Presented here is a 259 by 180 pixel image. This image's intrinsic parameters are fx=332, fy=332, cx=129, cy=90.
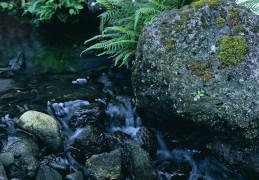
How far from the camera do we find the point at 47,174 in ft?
15.4

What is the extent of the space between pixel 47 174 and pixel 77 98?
1.71m

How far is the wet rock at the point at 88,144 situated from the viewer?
519cm

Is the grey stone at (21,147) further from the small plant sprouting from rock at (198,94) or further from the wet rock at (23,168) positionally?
the small plant sprouting from rock at (198,94)

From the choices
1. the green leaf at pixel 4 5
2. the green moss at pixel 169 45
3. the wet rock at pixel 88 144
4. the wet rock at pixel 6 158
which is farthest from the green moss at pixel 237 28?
the green leaf at pixel 4 5

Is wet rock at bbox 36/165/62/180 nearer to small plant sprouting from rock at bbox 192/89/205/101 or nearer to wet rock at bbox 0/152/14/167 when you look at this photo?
wet rock at bbox 0/152/14/167

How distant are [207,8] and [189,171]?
257cm

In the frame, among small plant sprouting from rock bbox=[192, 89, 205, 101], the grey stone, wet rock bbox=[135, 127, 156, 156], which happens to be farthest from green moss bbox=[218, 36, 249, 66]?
the grey stone

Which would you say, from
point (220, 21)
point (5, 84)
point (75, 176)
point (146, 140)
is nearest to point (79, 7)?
point (5, 84)

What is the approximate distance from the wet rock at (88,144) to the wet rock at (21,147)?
61 cm

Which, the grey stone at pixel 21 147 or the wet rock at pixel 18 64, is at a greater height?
the wet rock at pixel 18 64

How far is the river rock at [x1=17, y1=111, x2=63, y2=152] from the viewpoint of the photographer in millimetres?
5129

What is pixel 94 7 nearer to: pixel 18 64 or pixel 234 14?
pixel 18 64

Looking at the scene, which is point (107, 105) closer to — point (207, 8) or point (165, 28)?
point (165, 28)

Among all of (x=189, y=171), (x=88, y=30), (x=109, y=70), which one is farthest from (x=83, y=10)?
(x=189, y=171)
